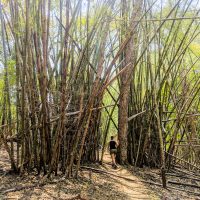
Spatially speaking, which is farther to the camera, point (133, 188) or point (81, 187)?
point (133, 188)

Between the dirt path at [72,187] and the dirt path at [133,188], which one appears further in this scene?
the dirt path at [133,188]

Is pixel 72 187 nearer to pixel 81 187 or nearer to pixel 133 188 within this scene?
pixel 81 187

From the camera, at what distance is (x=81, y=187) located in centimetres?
360

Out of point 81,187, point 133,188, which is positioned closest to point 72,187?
point 81,187

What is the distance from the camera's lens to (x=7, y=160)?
15.2 feet

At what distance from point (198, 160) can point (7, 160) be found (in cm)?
431

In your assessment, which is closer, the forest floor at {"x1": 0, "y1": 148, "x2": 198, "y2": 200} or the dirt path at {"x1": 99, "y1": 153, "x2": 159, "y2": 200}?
the forest floor at {"x1": 0, "y1": 148, "x2": 198, "y2": 200}

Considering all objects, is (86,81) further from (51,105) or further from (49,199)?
(49,199)

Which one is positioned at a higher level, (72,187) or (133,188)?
(72,187)

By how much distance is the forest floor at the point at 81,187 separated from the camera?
10.2ft

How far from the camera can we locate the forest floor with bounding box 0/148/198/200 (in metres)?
3.12

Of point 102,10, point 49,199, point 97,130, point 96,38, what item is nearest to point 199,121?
point 97,130

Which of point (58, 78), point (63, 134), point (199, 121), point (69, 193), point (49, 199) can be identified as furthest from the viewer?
point (199, 121)

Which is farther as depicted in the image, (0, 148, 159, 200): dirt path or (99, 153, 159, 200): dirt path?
(99, 153, 159, 200): dirt path
